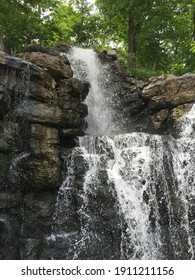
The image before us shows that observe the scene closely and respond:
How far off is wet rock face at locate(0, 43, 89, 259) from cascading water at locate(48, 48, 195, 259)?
51 cm

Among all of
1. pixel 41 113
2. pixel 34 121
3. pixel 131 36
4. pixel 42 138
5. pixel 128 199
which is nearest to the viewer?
pixel 128 199

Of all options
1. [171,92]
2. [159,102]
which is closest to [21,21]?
[159,102]

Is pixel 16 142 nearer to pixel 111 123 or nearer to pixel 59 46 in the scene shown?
pixel 111 123

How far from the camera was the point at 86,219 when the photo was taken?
893 cm

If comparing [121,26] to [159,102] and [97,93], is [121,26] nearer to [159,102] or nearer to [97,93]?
[97,93]

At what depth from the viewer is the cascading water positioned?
862cm

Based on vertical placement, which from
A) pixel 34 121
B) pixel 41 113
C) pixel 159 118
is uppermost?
pixel 159 118

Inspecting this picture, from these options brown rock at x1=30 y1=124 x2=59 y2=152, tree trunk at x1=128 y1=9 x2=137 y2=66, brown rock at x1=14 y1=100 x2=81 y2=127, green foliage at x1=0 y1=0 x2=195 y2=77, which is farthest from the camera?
tree trunk at x1=128 y1=9 x2=137 y2=66

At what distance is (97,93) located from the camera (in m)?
15.2

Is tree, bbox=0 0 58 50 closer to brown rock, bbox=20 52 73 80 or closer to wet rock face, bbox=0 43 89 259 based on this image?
brown rock, bbox=20 52 73 80

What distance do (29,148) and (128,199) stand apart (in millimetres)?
3446

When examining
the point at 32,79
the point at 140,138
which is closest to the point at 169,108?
the point at 140,138

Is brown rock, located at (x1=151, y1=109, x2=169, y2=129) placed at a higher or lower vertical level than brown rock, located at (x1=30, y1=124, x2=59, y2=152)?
higher

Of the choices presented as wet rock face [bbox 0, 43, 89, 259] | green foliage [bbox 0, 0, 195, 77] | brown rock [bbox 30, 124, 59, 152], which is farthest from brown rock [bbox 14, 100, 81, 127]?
green foliage [bbox 0, 0, 195, 77]
